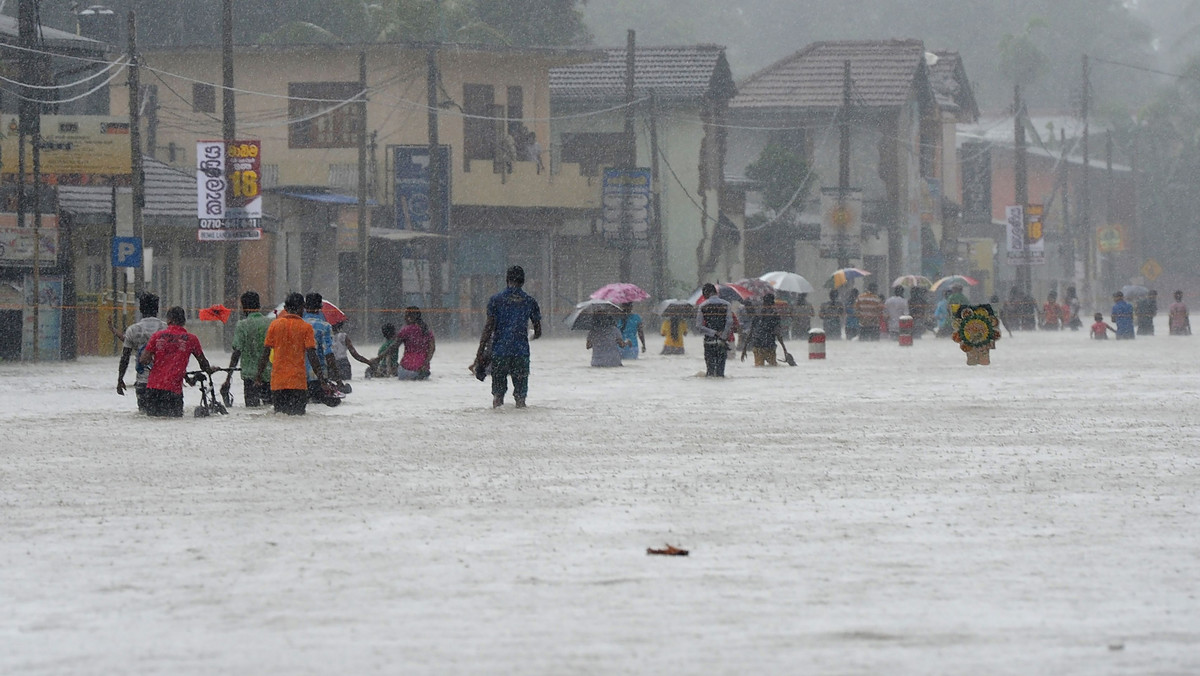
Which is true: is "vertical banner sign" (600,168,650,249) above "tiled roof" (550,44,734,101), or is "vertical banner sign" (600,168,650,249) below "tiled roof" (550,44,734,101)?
below

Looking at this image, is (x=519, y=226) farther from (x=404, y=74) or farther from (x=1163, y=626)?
(x=1163, y=626)

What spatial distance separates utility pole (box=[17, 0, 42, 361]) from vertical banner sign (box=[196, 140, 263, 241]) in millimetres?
3323

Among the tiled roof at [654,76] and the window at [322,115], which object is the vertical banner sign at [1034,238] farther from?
the window at [322,115]

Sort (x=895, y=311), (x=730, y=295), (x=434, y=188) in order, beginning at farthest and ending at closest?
(x=434, y=188) → (x=895, y=311) → (x=730, y=295)

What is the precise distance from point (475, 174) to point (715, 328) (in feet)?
83.1

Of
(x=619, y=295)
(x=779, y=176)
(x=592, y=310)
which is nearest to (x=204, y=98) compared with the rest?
(x=779, y=176)

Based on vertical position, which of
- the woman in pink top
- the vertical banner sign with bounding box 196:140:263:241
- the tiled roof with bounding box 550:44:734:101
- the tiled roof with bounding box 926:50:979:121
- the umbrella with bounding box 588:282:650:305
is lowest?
the woman in pink top

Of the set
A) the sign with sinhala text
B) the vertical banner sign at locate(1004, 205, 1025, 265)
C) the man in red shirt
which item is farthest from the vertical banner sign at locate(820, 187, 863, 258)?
the man in red shirt

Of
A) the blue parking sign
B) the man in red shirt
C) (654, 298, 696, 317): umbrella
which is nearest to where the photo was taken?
the man in red shirt

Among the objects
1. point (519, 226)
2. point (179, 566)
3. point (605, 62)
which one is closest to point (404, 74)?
point (519, 226)

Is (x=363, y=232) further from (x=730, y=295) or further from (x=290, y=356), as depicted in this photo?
(x=290, y=356)

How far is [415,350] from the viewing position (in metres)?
26.8

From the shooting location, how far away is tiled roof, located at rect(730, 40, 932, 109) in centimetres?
6856

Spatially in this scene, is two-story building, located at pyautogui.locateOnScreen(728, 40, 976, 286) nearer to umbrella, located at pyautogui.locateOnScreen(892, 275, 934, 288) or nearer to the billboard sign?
umbrella, located at pyautogui.locateOnScreen(892, 275, 934, 288)
